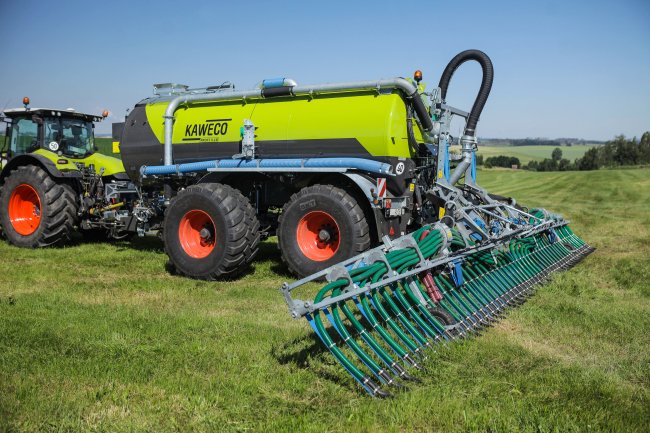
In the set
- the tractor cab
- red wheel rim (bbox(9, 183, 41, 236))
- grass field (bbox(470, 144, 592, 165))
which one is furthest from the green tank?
grass field (bbox(470, 144, 592, 165))

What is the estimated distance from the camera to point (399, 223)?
7.31m

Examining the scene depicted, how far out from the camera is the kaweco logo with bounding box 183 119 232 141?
806cm

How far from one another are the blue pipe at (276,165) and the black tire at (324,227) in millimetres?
305

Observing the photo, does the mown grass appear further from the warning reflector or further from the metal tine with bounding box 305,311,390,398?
the metal tine with bounding box 305,311,390,398

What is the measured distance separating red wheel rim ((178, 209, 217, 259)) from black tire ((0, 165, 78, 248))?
8.99 feet

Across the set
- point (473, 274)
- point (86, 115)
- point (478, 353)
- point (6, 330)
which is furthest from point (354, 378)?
point (86, 115)

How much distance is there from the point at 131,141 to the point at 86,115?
6.36 ft

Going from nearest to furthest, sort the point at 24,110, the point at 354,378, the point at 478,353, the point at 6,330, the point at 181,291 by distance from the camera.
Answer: the point at 354,378 → the point at 478,353 → the point at 6,330 → the point at 181,291 → the point at 24,110

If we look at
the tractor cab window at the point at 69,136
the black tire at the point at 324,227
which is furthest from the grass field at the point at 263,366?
the tractor cab window at the point at 69,136

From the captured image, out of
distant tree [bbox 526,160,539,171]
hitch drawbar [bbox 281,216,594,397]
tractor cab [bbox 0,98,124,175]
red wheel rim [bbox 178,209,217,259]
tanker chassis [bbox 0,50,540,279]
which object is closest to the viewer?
hitch drawbar [bbox 281,216,594,397]

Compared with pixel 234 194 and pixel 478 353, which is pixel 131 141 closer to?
pixel 234 194

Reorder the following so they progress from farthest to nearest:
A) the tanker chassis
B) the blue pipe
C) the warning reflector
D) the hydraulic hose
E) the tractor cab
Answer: the tractor cab < the hydraulic hose < the tanker chassis < the blue pipe < the warning reflector

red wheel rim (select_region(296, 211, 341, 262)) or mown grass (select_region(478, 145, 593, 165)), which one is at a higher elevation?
mown grass (select_region(478, 145, 593, 165))

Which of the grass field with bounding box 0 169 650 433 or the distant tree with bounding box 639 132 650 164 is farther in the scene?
the distant tree with bounding box 639 132 650 164
